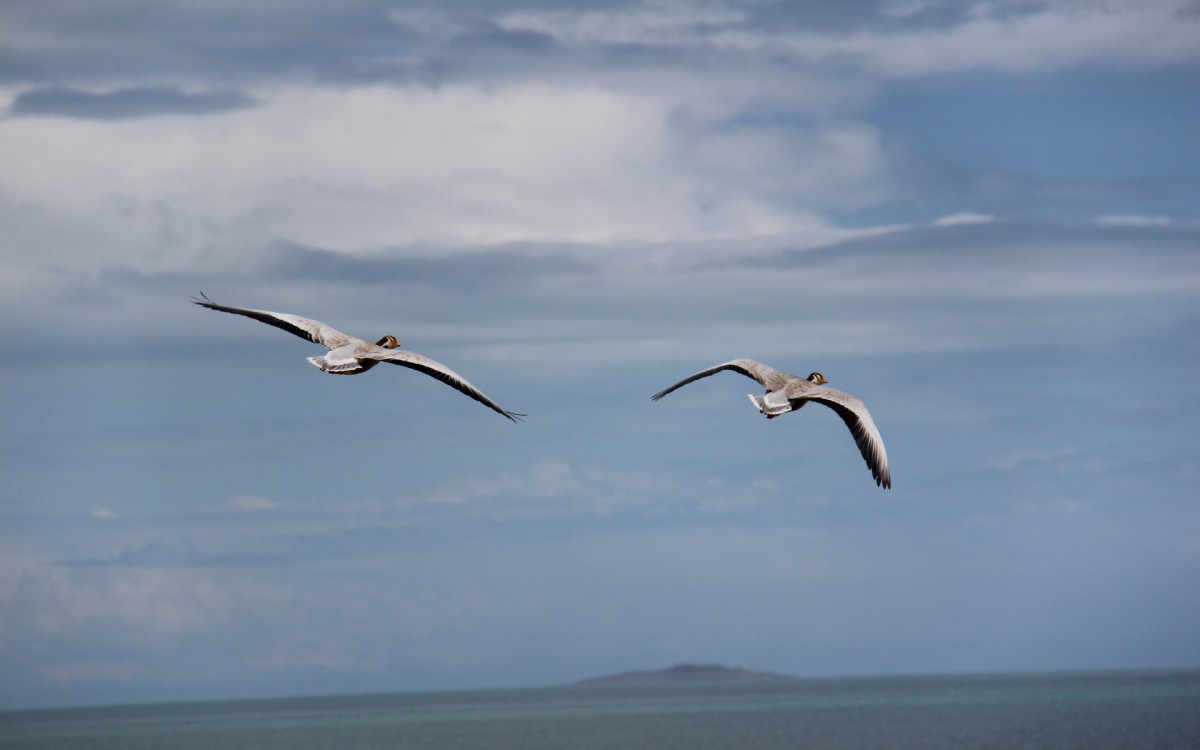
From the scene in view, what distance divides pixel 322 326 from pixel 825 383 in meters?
13.5

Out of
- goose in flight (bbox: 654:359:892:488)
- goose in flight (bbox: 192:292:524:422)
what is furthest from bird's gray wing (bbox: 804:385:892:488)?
goose in flight (bbox: 192:292:524:422)

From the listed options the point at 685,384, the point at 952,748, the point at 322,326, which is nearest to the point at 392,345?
the point at 322,326

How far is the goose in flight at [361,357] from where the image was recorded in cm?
4050

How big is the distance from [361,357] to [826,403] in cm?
1157

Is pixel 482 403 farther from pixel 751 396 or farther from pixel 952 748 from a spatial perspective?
pixel 952 748

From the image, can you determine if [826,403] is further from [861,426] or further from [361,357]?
[361,357]

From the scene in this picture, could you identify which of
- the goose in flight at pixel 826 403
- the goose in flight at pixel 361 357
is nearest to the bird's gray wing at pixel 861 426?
the goose in flight at pixel 826 403

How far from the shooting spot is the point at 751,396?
4266cm

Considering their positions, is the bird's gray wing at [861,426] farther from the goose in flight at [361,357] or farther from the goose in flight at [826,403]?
the goose in flight at [361,357]

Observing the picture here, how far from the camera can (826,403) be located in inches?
1645

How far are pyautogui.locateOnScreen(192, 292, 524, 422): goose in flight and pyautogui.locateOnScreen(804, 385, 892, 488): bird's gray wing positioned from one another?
845 cm

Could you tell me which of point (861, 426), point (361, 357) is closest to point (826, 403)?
point (861, 426)

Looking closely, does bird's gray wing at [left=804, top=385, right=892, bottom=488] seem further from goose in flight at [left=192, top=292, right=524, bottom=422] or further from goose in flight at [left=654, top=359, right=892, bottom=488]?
goose in flight at [left=192, top=292, right=524, bottom=422]

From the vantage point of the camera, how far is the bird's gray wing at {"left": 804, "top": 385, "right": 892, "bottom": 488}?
130ft
